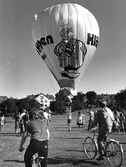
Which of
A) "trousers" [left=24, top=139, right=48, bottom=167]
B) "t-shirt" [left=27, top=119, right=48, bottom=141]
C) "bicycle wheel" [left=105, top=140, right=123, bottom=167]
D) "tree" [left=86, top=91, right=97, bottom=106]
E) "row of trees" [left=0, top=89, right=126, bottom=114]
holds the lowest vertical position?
"bicycle wheel" [left=105, top=140, right=123, bottom=167]

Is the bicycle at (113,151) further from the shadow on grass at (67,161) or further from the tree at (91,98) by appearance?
the tree at (91,98)

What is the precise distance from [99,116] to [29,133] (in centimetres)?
274

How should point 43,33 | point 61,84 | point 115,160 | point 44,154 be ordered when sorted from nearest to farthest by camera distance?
1. point 44,154
2. point 115,160
3. point 43,33
4. point 61,84

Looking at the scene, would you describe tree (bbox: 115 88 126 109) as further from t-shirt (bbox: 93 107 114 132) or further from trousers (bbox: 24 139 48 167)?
trousers (bbox: 24 139 48 167)

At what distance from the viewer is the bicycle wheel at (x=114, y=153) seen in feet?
19.6

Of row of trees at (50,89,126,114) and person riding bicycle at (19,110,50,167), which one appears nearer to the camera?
person riding bicycle at (19,110,50,167)

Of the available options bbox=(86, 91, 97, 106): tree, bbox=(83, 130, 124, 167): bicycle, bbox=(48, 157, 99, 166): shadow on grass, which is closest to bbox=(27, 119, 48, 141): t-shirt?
bbox=(83, 130, 124, 167): bicycle

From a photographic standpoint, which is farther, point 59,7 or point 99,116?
point 59,7

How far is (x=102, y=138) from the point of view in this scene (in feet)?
21.5

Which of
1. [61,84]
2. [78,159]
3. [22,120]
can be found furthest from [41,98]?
[78,159]

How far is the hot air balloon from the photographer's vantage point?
25141 millimetres

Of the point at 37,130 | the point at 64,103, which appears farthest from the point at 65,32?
the point at 64,103

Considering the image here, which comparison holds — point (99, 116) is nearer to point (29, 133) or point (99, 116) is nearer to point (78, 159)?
point (78, 159)

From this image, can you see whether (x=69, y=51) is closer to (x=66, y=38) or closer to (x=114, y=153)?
(x=66, y=38)
